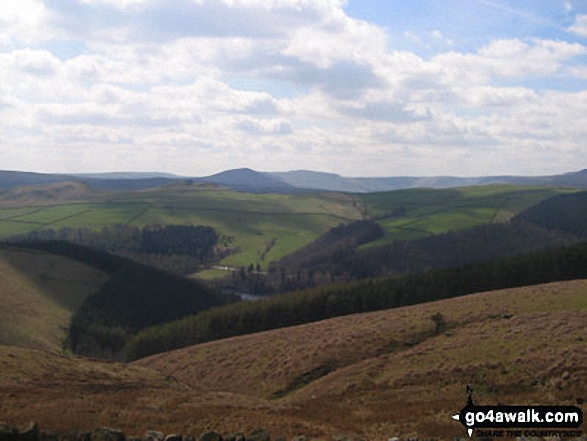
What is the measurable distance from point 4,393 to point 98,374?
55.4ft

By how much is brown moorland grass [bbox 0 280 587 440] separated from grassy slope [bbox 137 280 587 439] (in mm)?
168

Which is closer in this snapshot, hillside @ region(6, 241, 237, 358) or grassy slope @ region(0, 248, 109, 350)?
grassy slope @ region(0, 248, 109, 350)

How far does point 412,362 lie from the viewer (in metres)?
52.5

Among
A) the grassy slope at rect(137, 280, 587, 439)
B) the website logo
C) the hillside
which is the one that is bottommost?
the hillside

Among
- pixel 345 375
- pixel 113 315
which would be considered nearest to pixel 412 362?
pixel 345 375

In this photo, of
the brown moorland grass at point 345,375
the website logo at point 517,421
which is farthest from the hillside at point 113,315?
the website logo at point 517,421

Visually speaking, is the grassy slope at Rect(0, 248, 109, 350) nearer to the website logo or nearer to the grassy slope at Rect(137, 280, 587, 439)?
the grassy slope at Rect(137, 280, 587, 439)

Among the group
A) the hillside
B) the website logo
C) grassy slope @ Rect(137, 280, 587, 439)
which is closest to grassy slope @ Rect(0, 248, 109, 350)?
the hillside

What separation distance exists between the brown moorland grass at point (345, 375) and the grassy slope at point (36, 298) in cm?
6512

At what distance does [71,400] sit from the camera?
113ft

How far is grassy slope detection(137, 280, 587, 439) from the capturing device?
3603 centimetres

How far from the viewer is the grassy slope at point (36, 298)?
419ft

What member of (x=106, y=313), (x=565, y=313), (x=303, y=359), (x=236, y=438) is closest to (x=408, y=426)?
(x=236, y=438)

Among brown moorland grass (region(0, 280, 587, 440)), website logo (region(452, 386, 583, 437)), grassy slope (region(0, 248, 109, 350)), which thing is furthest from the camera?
grassy slope (region(0, 248, 109, 350))
